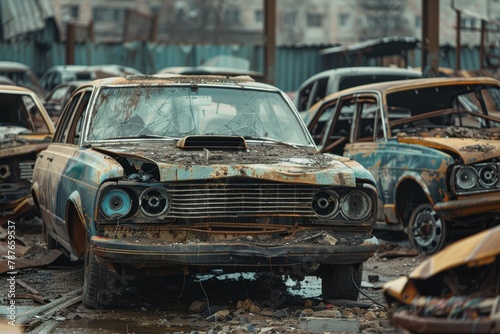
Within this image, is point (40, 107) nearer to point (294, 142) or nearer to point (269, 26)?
point (294, 142)

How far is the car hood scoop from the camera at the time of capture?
7121mm

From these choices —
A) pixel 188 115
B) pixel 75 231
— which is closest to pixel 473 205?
pixel 188 115

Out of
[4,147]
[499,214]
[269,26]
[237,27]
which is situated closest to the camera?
[499,214]

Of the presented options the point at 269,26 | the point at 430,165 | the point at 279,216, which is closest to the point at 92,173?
the point at 279,216

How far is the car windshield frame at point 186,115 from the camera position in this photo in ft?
25.1

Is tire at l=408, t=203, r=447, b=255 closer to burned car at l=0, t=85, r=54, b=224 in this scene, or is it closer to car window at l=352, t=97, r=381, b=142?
car window at l=352, t=97, r=381, b=142

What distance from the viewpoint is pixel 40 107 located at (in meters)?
11.9

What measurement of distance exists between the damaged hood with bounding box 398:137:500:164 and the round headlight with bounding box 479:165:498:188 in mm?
96

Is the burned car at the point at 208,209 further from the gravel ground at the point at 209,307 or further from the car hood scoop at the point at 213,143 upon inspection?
the gravel ground at the point at 209,307

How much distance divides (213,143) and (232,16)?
62787 millimetres

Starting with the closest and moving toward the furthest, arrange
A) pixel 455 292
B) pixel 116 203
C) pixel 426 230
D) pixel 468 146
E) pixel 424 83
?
pixel 455 292, pixel 116 203, pixel 468 146, pixel 426 230, pixel 424 83

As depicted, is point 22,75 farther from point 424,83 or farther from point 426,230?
point 426,230

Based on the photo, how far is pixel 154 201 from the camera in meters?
6.55

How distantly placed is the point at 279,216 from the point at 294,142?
1376 mm
